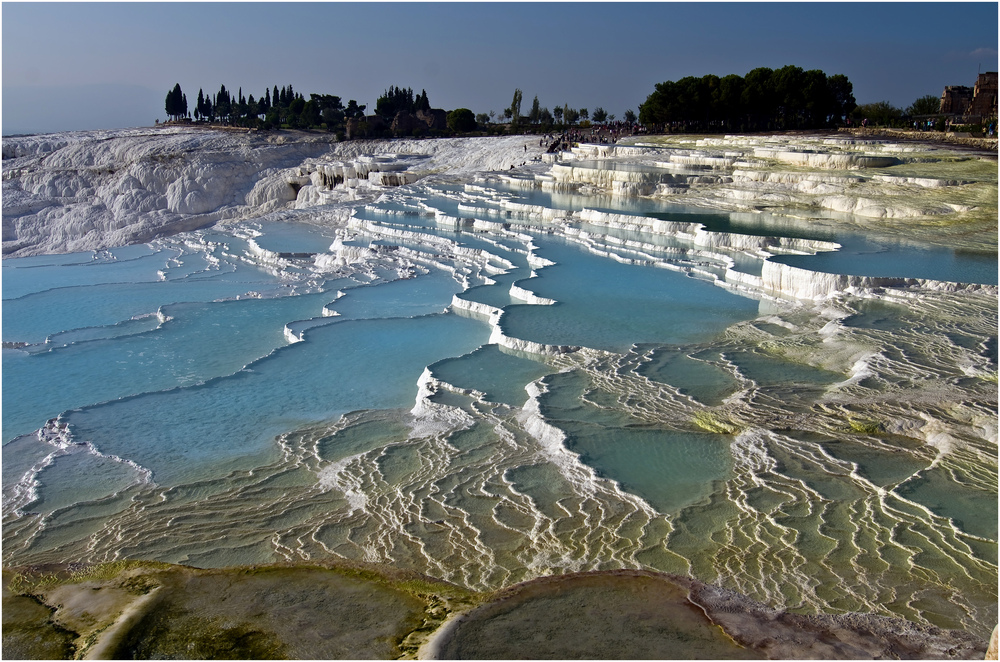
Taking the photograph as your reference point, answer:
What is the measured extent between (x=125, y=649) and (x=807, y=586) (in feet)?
7.81

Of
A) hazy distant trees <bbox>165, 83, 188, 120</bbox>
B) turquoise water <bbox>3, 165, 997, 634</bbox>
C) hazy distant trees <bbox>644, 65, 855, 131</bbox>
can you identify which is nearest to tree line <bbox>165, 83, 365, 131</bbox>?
hazy distant trees <bbox>165, 83, 188, 120</bbox>

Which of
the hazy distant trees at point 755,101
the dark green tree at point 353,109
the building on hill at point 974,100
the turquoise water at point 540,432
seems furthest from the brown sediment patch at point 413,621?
the dark green tree at point 353,109

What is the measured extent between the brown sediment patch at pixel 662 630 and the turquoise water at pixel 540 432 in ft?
0.73

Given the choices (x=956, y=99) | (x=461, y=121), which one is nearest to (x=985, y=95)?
(x=956, y=99)

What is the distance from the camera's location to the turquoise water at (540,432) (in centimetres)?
324

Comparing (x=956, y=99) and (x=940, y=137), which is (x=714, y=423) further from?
(x=956, y=99)

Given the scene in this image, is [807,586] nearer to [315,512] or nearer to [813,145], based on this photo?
[315,512]

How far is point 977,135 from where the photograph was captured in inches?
627

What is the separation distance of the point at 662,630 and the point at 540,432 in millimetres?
1841

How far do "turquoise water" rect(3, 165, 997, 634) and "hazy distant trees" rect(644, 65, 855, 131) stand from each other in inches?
675

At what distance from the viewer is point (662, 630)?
2.52 metres

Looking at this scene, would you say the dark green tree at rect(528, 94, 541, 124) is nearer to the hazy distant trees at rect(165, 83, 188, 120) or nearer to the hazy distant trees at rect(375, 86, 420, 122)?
the hazy distant trees at rect(375, 86, 420, 122)

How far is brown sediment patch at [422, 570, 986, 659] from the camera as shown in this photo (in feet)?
7.90

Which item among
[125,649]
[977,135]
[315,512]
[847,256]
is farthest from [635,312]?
[977,135]
